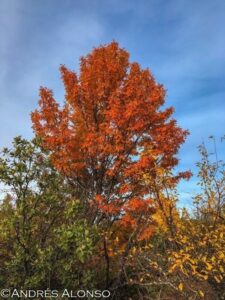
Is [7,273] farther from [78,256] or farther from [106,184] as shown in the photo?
[106,184]

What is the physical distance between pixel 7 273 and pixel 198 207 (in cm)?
443

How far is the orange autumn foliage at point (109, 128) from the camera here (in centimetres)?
1505

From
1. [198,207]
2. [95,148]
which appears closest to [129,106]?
[95,148]

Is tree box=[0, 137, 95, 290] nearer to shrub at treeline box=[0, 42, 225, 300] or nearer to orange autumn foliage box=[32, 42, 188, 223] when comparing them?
shrub at treeline box=[0, 42, 225, 300]

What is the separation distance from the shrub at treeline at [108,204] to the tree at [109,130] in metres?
0.04

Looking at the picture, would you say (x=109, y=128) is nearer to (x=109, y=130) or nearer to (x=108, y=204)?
(x=109, y=130)

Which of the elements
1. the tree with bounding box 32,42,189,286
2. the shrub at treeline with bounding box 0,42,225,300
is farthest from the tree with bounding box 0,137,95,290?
the tree with bounding box 32,42,189,286

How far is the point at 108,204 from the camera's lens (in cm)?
1445

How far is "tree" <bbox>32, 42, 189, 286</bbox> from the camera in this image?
14.8 meters

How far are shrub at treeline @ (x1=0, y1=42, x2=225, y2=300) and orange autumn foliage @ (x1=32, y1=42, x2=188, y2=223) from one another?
0.14ft

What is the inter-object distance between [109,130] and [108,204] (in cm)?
294

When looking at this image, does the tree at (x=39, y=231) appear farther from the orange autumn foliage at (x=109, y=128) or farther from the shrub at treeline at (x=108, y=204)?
the orange autumn foliage at (x=109, y=128)

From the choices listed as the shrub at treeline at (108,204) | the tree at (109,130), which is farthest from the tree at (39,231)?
the tree at (109,130)

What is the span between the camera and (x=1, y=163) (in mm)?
9500
